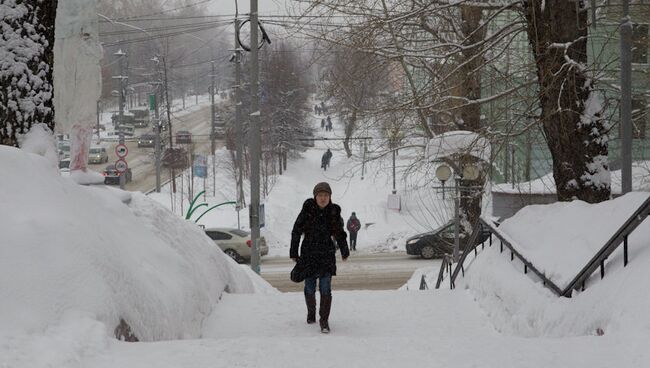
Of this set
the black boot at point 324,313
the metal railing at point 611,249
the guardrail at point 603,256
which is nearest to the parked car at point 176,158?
the black boot at point 324,313

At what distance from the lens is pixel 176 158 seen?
49.7 meters

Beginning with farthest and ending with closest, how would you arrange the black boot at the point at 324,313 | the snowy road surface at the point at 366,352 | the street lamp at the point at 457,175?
the street lamp at the point at 457,175 < the black boot at the point at 324,313 < the snowy road surface at the point at 366,352

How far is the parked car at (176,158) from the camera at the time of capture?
4825 cm

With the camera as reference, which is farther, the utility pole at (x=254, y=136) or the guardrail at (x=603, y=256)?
the utility pole at (x=254, y=136)

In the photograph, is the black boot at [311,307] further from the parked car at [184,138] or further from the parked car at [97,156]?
the parked car at [97,156]

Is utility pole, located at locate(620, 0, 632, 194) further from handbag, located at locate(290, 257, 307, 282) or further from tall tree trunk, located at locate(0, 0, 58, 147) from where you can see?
tall tree trunk, located at locate(0, 0, 58, 147)

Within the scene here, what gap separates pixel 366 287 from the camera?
24.4 metres

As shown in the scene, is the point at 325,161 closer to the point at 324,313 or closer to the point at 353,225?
the point at 353,225

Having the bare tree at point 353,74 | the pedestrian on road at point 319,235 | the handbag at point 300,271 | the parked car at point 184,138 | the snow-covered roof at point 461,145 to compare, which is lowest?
the handbag at point 300,271

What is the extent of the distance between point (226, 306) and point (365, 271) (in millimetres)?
18582

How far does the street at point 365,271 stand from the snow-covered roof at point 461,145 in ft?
32.2

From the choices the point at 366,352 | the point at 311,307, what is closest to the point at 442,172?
the point at 311,307

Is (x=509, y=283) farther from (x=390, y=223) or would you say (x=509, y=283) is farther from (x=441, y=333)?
(x=390, y=223)

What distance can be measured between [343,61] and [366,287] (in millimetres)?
11097
